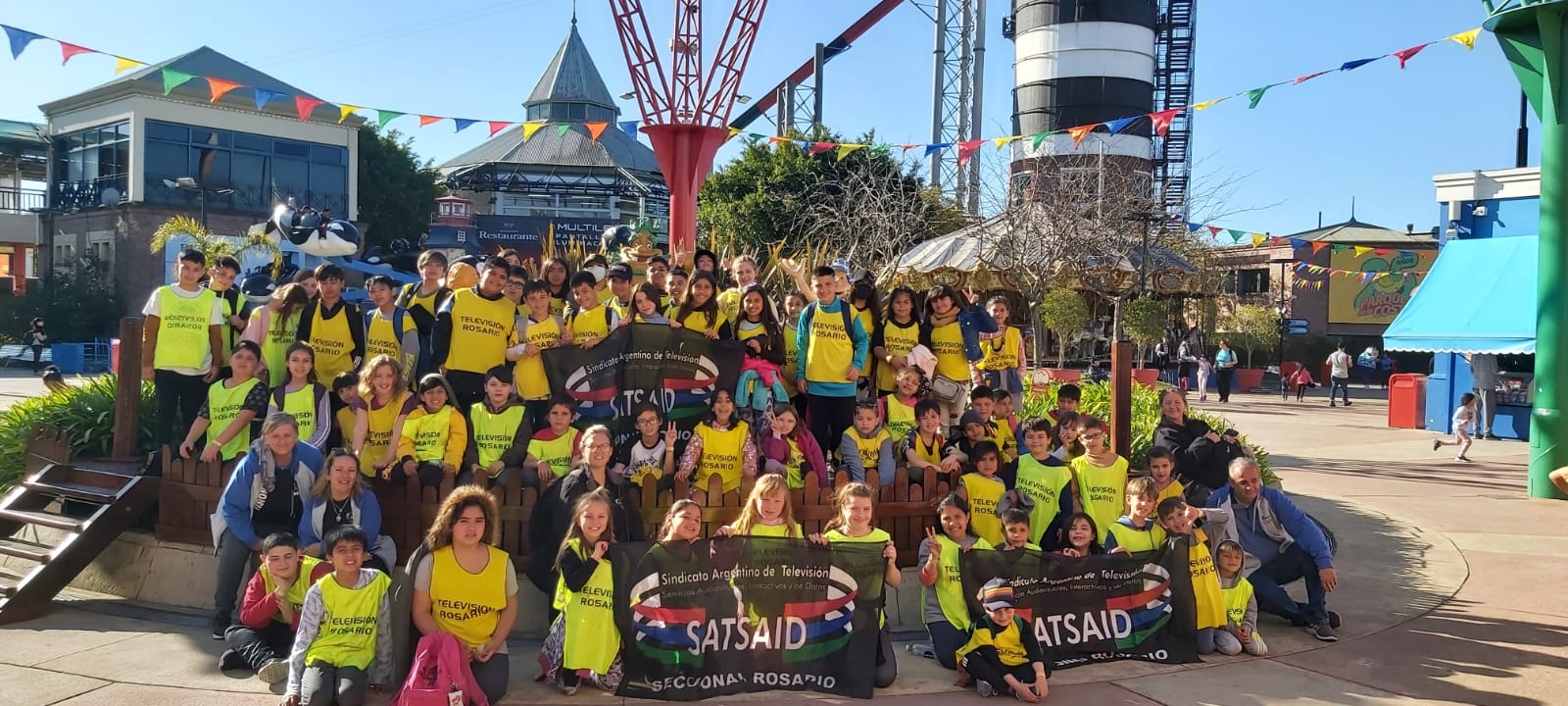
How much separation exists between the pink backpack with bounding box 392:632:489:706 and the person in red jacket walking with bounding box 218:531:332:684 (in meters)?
0.91

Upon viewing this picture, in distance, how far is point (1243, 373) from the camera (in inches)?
1268

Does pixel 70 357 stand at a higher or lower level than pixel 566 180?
lower

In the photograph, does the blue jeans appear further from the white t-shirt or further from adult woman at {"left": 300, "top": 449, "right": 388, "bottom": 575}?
the white t-shirt

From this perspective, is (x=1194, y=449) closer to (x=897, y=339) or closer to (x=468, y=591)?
(x=897, y=339)

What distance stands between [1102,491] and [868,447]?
4.82 ft

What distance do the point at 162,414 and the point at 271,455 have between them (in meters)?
2.28

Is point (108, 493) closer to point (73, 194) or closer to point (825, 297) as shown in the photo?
point (825, 297)

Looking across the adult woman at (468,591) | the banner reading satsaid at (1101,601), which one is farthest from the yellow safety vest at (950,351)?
the adult woman at (468,591)

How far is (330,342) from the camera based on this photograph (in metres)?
7.59

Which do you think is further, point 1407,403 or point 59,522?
point 1407,403

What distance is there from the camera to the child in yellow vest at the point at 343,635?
4.90 meters

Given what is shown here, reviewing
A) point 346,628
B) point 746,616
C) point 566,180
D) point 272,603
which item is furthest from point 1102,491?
point 566,180

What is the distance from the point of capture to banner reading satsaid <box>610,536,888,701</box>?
533 cm

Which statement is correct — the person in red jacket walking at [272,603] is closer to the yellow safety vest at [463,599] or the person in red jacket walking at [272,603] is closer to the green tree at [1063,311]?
the yellow safety vest at [463,599]
